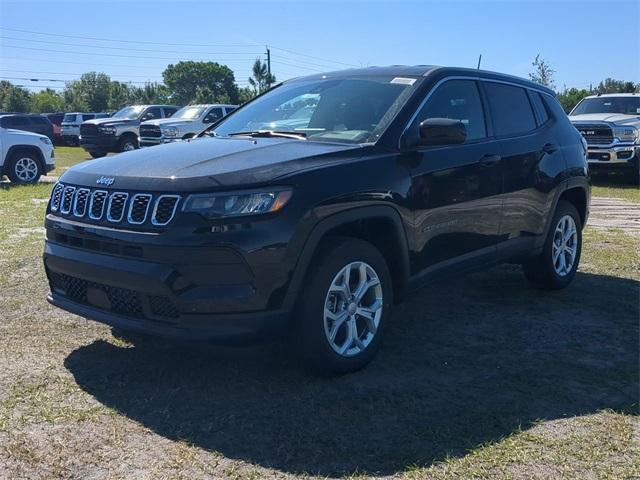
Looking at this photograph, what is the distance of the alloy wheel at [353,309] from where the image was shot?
3914 millimetres

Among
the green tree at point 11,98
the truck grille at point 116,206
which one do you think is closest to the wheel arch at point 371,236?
the truck grille at point 116,206

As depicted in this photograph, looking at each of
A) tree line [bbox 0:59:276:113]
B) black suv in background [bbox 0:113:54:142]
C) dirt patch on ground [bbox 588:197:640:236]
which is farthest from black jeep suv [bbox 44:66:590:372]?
tree line [bbox 0:59:276:113]

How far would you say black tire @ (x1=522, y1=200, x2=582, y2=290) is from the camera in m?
5.91

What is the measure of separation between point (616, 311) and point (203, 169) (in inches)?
142

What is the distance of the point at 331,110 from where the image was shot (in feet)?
15.7

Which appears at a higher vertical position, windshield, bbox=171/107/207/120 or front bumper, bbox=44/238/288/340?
windshield, bbox=171/107/207/120

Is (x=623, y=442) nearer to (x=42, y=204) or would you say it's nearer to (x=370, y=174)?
(x=370, y=174)

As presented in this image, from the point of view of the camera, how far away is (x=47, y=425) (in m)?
3.40

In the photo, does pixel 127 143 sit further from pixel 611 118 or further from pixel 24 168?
pixel 611 118

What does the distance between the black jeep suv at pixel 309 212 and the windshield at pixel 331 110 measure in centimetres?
1

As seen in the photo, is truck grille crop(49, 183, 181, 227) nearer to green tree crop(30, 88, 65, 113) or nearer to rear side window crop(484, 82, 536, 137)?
rear side window crop(484, 82, 536, 137)

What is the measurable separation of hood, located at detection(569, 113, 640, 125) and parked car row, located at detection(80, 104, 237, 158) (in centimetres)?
989

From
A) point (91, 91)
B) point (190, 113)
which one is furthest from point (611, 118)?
point (91, 91)

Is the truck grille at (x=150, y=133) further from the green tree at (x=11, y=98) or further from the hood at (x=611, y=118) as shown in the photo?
the green tree at (x=11, y=98)
